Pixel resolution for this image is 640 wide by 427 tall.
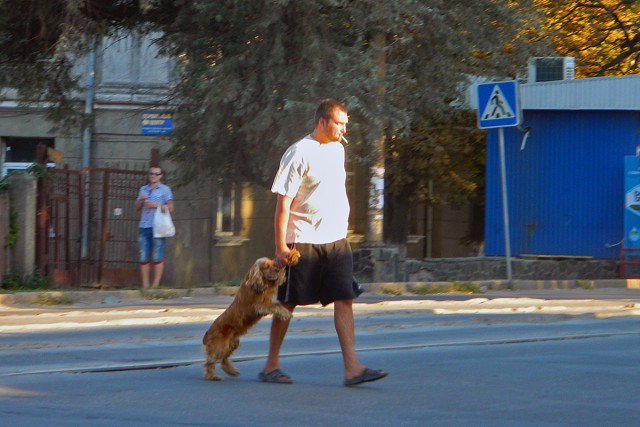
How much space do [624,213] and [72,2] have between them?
9.45 m

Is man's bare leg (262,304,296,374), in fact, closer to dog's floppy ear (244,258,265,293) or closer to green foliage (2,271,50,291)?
dog's floppy ear (244,258,265,293)

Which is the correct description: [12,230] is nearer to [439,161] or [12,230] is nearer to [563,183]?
[439,161]

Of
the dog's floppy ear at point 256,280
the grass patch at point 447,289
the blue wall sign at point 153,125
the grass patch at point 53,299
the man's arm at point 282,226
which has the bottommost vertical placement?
the grass patch at point 53,299

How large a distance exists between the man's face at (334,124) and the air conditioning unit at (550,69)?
12871 millimetres

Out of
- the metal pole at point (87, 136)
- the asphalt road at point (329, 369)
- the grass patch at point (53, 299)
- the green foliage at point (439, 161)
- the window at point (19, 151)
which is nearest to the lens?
the asphalt road at point (329, 369)

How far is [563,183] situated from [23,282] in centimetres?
936

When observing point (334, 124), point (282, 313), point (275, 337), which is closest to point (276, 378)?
point (275, 337)

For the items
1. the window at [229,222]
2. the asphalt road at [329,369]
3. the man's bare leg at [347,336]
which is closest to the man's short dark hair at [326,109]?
the man's bare leg at [347,336]

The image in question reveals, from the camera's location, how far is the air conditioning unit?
19703 millimetres

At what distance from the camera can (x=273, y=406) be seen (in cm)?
657

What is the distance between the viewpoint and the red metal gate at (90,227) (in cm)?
1695

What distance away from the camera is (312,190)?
722cm

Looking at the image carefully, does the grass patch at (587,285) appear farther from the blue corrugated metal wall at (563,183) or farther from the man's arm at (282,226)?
the man's arm at (282,226)

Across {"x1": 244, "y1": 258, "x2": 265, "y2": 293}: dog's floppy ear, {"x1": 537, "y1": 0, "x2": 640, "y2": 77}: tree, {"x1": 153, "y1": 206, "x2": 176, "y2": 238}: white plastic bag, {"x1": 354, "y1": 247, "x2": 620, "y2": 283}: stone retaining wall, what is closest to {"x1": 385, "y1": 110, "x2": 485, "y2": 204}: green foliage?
{"x1": 354, "y1": 247, "x2": 620, "y2": 283}: stone retaining wall
